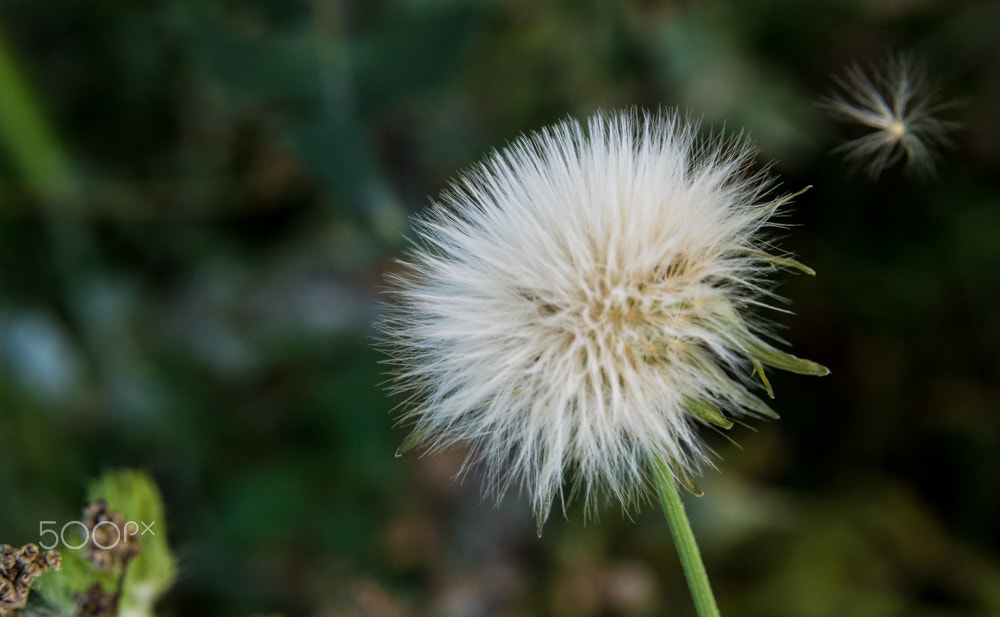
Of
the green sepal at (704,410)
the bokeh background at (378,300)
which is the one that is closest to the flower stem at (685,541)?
the green sepal at (704,410)

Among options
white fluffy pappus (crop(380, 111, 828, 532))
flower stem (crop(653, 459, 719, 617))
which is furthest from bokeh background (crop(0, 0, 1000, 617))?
flower stem (crop(653, 459, 719, 617))

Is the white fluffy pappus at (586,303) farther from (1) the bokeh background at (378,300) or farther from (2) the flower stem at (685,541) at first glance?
(1) the bokeh background at (378,300)

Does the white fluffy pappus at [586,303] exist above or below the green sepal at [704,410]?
above

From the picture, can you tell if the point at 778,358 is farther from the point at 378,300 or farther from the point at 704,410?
the point at 378,300

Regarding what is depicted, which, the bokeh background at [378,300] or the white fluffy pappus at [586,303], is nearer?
the white fluffy pappus at [586,303]

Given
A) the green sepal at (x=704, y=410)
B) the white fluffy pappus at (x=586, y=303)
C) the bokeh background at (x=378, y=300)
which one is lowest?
the green sepal at (x=704, y=410)

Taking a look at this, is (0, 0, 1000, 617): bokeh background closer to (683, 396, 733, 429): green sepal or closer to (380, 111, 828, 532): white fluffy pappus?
(380, 111, 828, 532): white fluffy pappus

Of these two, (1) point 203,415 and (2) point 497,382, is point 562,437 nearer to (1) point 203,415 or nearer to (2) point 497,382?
(2) point 497,382

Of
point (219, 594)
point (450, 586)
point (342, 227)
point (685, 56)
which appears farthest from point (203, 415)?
point (685, 56)
